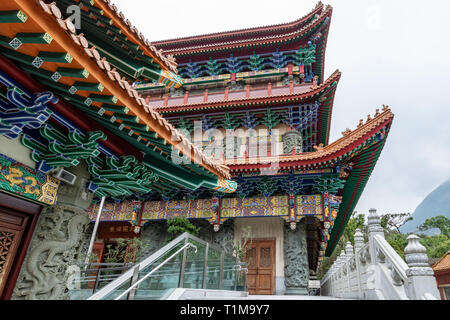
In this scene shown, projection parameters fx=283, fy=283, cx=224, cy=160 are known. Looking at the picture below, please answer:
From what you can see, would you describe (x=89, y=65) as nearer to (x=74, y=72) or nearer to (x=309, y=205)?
(x=74, y=72)

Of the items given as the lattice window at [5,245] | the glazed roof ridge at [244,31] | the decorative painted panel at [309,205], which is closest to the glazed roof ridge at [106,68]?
the lattice window at [5,245]

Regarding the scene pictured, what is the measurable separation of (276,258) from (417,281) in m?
6.75

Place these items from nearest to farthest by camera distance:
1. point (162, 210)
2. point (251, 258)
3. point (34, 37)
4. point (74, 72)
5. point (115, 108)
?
1. point (34, 37)
2. point (74, 72)
3. point (115, 108)
4. point (251, 258)
5. point (162, 210)

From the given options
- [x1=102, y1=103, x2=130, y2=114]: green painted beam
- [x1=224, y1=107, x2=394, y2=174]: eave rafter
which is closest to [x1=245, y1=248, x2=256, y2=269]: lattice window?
[x1=224, y1=107, x2=394, y2=174]: eave rafter

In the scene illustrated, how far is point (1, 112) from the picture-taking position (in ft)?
9.64

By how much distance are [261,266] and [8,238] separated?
7.94 metres

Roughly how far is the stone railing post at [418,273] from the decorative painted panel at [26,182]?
4612 mm

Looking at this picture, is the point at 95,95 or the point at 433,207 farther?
the point at 433,207

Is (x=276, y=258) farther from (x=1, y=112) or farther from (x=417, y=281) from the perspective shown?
(x=1, y=112)

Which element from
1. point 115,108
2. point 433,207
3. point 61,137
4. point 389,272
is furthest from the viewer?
point 433,207

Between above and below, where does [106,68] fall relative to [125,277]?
above

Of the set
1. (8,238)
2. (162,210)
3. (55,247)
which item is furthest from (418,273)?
(162,210)

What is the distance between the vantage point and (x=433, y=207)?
150m
